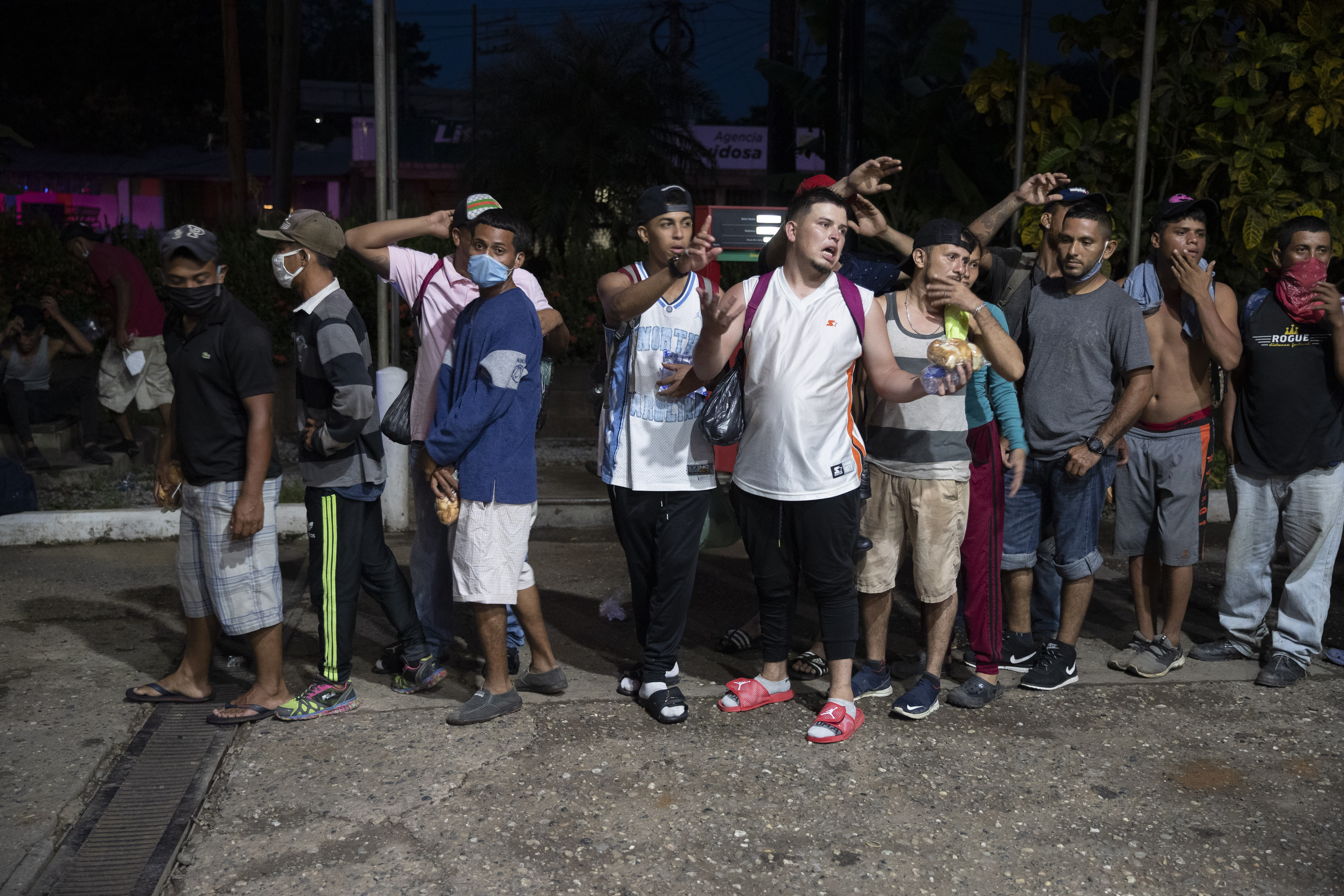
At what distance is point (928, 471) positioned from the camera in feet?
14.2

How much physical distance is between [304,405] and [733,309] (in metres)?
1.65

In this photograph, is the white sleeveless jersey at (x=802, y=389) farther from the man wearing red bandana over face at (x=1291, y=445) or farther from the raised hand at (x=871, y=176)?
the man wearing red bandana over face at (x=1291, y=445)

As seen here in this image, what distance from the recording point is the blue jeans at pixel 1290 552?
15.8 ft

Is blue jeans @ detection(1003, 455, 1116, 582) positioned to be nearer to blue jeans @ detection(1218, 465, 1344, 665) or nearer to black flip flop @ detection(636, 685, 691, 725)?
blue jeans @ detection(1218, 465, 1344, 665)

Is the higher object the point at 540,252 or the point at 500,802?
the point at 540,252

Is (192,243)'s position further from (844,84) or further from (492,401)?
(844,84)

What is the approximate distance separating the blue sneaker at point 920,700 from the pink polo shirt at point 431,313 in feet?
6.99

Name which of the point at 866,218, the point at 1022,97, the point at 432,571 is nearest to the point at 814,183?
the point at 866,218

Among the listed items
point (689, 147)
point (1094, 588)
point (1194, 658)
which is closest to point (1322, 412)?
point (1194, 658)

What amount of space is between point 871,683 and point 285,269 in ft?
9.11

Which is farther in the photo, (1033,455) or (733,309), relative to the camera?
(1033,455)

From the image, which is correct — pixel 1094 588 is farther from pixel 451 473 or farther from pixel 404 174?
pixel 404 174

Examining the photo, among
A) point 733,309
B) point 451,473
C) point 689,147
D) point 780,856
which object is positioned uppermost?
point 689,147

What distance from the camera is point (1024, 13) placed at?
8.13 m
